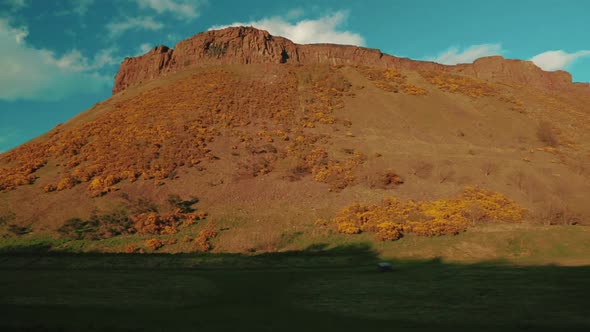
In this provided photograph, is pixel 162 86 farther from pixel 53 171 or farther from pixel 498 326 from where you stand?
pixel 498 326

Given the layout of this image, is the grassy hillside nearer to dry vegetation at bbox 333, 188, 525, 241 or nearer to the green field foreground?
dry vegetation at bbox 333, 188, 525, 241

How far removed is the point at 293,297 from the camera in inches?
626

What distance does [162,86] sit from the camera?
6438cm

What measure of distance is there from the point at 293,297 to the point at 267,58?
2690 inches

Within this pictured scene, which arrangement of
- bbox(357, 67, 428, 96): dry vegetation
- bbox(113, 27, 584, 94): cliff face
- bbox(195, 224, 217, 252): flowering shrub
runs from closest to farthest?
bbox(195, 224, 217, 252): flowering shrub → bbox(357, 67, 428, 96): dry vegetation → bbox(113, 27, 584, 94): cliff face

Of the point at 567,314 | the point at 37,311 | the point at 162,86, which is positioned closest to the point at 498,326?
the point at 567,314

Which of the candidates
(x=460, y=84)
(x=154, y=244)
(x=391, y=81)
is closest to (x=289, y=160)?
(x=154, y=244)

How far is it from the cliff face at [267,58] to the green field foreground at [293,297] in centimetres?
5978

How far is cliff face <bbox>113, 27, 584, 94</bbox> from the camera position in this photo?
249ft

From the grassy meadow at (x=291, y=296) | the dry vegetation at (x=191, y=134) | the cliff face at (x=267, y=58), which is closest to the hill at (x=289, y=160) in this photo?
the dry vegetation at (x=191, y=134)

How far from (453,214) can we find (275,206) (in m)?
16.4

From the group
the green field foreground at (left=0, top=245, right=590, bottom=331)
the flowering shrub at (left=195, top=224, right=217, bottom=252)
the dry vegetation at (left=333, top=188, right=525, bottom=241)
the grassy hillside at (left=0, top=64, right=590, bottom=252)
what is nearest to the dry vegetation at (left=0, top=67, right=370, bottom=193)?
the grassy hillside at (left=0, top=64, right=590, bottom=252)

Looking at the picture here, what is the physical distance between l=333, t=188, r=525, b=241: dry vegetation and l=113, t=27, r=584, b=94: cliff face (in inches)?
2081

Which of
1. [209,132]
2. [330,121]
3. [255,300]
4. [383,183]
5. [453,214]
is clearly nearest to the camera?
[255,300]
